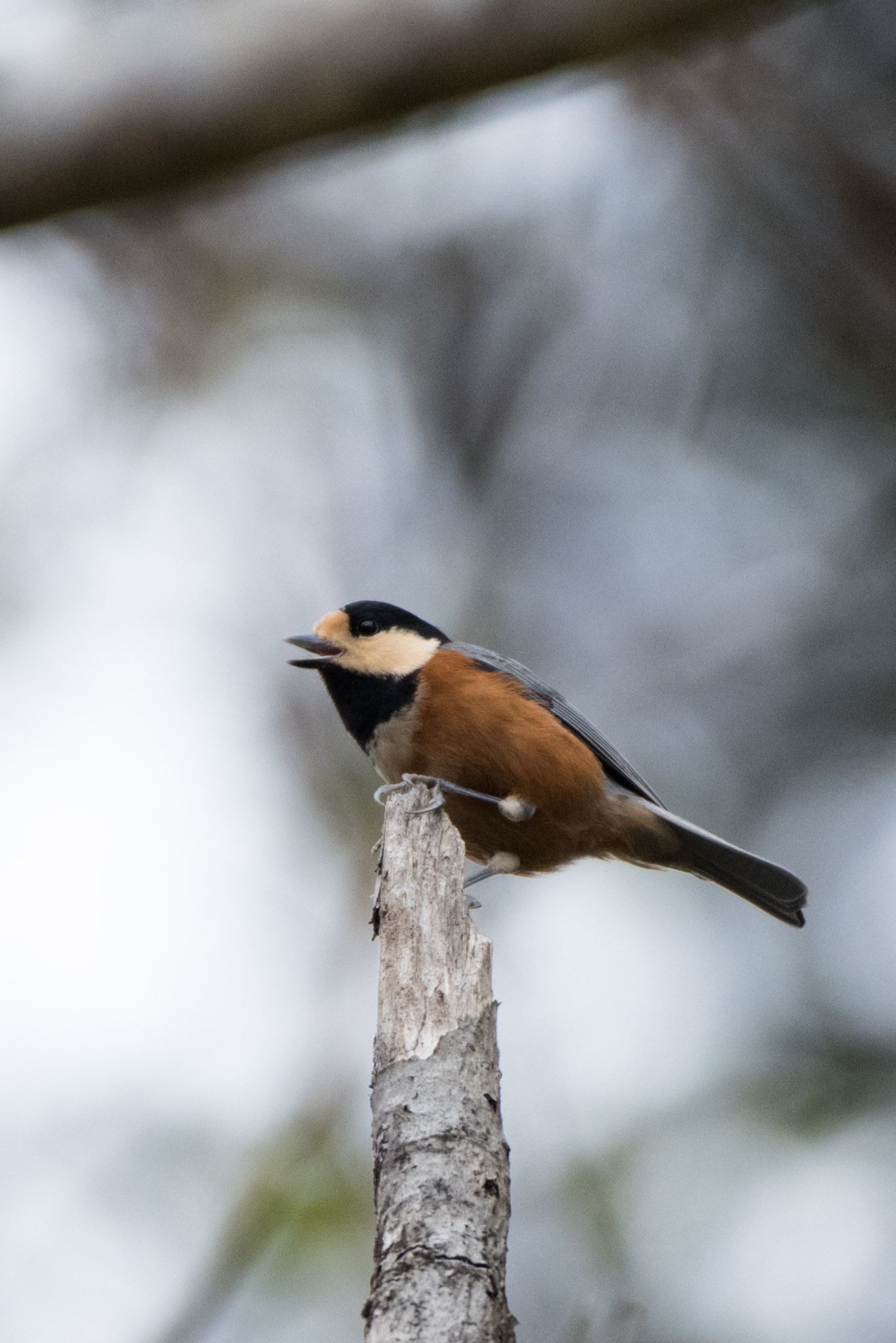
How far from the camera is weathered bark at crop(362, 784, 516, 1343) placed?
1775 mm

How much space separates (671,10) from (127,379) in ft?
16.3

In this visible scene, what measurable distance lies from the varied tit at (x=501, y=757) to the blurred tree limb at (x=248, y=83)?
82.7 inches

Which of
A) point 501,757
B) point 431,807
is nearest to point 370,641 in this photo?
point 501,757

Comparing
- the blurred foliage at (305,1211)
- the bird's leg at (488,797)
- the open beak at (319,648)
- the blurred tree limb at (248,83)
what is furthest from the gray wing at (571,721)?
the blurred tree limb at (248,83)

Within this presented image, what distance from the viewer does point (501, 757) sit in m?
3.95

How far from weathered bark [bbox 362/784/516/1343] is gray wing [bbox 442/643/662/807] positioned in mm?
1385

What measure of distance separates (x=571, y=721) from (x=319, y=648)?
3.04 ft

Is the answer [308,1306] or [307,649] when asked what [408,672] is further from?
[308,1306]

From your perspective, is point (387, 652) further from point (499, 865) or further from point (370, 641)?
point (499, 865)

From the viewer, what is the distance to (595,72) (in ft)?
8.43

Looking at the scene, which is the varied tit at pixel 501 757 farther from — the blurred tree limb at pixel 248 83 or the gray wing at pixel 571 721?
the blurred tree limb at pixel 248 83

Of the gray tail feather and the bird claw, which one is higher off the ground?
the gray tail feather

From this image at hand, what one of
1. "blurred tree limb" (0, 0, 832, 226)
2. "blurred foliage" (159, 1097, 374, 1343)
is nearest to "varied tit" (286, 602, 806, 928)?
"blurred foliage" (159, 1097, 374, 1343)

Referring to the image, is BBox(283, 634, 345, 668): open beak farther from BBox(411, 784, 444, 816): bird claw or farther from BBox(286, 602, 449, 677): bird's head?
BBox(411, 784, 444, 816): bird claw
